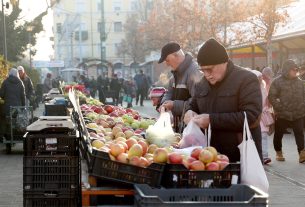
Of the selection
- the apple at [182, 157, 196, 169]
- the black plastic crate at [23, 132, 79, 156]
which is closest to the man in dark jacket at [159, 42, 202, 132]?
the black plastic crate at [23, 132, 79, 156]

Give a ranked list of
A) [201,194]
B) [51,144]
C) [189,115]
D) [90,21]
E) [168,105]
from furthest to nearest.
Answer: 1. [90,21]
2. [168,105]
3. [189,115]
4. [51,144]
5. [201,194]

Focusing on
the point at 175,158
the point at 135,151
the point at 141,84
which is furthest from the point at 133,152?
the point at 141,84

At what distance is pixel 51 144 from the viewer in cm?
578

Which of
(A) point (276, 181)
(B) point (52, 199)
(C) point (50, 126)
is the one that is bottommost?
(A) point (276, 181)

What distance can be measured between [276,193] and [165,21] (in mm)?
52013

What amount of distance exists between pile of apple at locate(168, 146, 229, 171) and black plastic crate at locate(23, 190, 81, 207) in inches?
32.8

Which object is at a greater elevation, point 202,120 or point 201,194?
point 202,120

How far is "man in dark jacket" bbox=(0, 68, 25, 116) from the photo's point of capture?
15867mm

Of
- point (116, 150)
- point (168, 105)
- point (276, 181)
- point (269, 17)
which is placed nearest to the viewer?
point (116, 150)

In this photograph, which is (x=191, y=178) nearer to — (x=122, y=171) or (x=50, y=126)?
(x=122, y=171)

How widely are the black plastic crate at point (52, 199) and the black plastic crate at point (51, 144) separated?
0.35 metres

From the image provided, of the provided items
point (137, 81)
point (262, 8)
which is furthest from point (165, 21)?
point (262, 8)

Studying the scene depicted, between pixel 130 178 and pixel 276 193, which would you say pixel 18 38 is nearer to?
pixel 276 193

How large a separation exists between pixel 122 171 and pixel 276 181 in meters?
6.17
